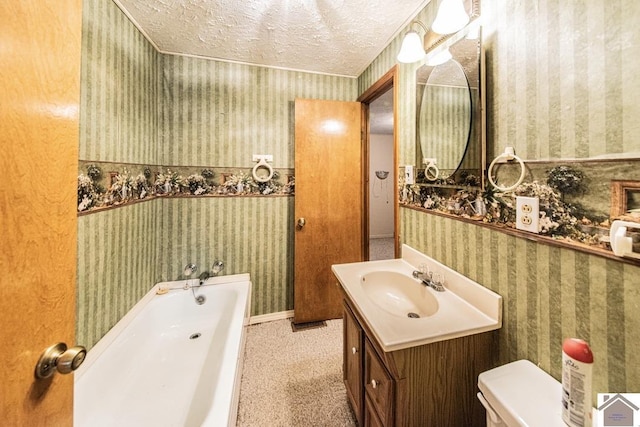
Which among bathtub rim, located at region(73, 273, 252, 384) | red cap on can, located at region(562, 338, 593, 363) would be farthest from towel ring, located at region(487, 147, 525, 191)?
bathtub rim, located at region(73, 273, 252, 384)

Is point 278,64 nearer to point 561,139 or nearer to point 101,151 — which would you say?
point 101,151

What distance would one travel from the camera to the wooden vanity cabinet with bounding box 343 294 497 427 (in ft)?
2.90

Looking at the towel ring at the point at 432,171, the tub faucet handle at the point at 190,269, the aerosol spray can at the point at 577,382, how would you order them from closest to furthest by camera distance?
1. the aerosol spray can at the point at 577,382
2. the towel ring at the point at 432,171
3. the tub faucet handle at the point at 190,269

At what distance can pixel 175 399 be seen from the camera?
1.40 m

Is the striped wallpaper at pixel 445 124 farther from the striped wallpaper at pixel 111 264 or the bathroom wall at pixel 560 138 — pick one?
the striped wallpaper at pixel 111 264

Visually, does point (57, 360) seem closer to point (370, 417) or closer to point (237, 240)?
point (370, 417)

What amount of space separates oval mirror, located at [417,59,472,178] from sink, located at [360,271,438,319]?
0.64 metres

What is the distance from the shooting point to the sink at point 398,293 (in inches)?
50.4

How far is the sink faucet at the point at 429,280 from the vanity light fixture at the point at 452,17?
121 centimetres

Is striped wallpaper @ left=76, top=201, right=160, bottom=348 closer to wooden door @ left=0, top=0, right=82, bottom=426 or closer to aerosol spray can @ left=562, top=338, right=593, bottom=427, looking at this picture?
wooden door @ left=0, top=0, right=82, bottom=426

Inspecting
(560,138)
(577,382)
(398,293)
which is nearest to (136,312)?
(398,293)

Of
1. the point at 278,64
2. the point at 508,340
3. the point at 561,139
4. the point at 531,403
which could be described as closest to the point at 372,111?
the point at 278,64

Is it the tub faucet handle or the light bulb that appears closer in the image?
the light bulb

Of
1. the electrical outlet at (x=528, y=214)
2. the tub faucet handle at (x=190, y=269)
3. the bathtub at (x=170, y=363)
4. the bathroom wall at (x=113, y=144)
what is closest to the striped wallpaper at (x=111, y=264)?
the bathroom wall at (x=113, y=144)
